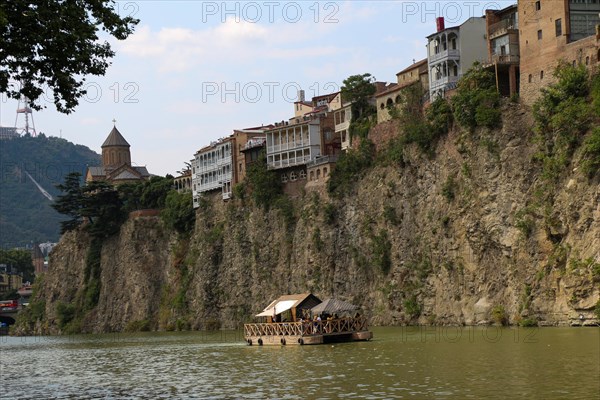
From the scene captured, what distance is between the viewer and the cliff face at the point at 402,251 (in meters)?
74.0

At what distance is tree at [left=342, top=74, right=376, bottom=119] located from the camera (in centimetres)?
11538

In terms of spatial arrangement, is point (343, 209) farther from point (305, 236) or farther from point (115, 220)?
point (115, 220)

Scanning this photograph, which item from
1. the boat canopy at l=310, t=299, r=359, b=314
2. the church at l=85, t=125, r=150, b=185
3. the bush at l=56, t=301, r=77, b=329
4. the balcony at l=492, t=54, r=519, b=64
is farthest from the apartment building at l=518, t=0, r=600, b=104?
the church at l=85, t=125, r=150, b=185

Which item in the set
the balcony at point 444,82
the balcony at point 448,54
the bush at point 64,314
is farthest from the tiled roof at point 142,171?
the balcony at point 448,54

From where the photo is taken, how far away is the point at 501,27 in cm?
9025

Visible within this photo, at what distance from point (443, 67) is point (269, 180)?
29.8 metres

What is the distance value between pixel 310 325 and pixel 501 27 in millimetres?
35694

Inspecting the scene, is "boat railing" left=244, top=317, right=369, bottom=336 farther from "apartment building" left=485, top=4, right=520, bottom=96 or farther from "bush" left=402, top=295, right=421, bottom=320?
"apartment building" left=485, top=4, right=520, bottom=96

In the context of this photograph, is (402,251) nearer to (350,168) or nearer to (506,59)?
(350,168)

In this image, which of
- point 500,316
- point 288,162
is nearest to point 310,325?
point 500,316

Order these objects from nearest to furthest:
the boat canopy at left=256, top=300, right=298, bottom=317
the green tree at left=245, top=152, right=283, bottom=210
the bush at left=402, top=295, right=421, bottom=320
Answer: the boat canopy at left=256, top=300, right=298, bottom=317, the bush at left=402, top=295, right=421, bottom=320, the green tree at left=245, top=152, right=283, bottom=210

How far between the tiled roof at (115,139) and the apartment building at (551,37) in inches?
4471

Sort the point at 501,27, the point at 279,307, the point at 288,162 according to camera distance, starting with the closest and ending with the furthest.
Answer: the point at 279,307 → the point at 501,27 → the point at 288,162

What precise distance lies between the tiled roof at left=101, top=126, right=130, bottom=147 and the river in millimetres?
118385
